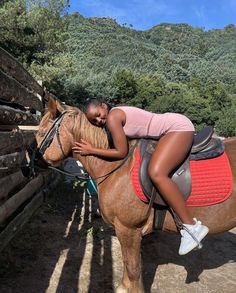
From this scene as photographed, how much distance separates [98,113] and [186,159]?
1029mm

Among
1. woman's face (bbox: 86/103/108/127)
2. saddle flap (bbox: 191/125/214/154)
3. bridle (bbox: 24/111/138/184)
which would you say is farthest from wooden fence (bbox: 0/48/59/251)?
saddle flap (bbox: 191/125/214/154)

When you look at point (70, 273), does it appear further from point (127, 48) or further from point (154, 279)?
point (127, 48)

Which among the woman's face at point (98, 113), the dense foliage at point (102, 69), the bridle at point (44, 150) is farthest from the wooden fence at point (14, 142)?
the dense foliage at point (102, 69)

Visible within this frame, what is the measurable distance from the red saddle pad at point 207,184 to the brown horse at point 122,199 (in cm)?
6

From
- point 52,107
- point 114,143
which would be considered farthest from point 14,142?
point 114,143

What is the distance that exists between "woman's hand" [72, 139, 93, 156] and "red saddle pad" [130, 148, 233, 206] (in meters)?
0.56

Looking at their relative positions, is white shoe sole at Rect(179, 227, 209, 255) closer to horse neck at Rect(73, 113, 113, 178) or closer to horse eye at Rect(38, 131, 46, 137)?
horse neck at Rect(73, 113, 113, 178)

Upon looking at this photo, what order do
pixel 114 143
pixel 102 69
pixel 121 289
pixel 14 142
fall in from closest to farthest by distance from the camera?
pixel 114 143 → pixel 121 289 → pixel 14 142 → pixel 102 69

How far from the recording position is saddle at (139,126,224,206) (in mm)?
3828

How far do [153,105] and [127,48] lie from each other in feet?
195

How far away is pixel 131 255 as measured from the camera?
13.5 feet

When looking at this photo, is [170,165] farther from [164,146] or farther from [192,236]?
[192,236]

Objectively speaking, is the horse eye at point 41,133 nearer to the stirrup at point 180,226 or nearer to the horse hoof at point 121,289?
the stirrup at point 180,226

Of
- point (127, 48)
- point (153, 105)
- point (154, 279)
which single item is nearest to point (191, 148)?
point (154, 279)
